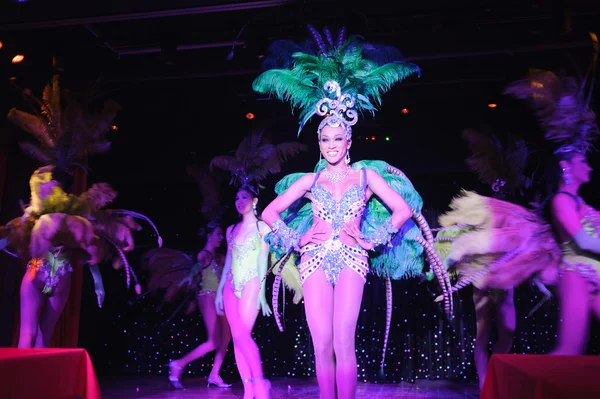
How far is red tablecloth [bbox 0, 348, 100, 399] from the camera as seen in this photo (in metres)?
2.34

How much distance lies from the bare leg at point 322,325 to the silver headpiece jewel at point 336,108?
1026mm

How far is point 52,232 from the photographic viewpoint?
14.4ft

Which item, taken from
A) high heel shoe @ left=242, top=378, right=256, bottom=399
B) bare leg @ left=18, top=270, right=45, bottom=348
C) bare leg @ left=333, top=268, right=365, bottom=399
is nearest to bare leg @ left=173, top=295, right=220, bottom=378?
high heel shoe @ left=242, top=378, right=256, bottom=399

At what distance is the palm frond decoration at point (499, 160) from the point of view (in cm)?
567

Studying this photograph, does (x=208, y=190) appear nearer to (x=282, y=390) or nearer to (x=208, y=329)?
(x=208, y=329)

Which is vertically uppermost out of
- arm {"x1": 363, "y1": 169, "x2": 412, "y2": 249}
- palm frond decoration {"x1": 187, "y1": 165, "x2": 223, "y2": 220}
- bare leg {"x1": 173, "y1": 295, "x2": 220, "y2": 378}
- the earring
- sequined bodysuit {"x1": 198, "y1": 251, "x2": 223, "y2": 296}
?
palm frond decoration {"x1": 187, "y1": 165, "x2": 223, "y2": 220}

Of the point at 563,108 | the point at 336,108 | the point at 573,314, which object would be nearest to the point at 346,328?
the point at 336,108

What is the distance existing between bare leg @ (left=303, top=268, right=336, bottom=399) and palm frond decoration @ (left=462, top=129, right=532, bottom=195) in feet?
9.70

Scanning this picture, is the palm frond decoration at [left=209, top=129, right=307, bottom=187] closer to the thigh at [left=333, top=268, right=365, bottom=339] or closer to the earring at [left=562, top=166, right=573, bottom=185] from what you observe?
the thigh at [left=333, top=268, right=365, bottom=339]

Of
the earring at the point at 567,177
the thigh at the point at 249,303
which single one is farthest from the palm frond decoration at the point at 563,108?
the thigh at the point at 249,303

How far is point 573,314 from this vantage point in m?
3.69

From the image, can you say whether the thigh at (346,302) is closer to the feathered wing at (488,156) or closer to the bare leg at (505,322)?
the bare leg at (505,322)

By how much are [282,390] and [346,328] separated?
313 centimetres

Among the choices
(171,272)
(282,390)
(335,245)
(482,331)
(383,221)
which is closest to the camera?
(335,245)
